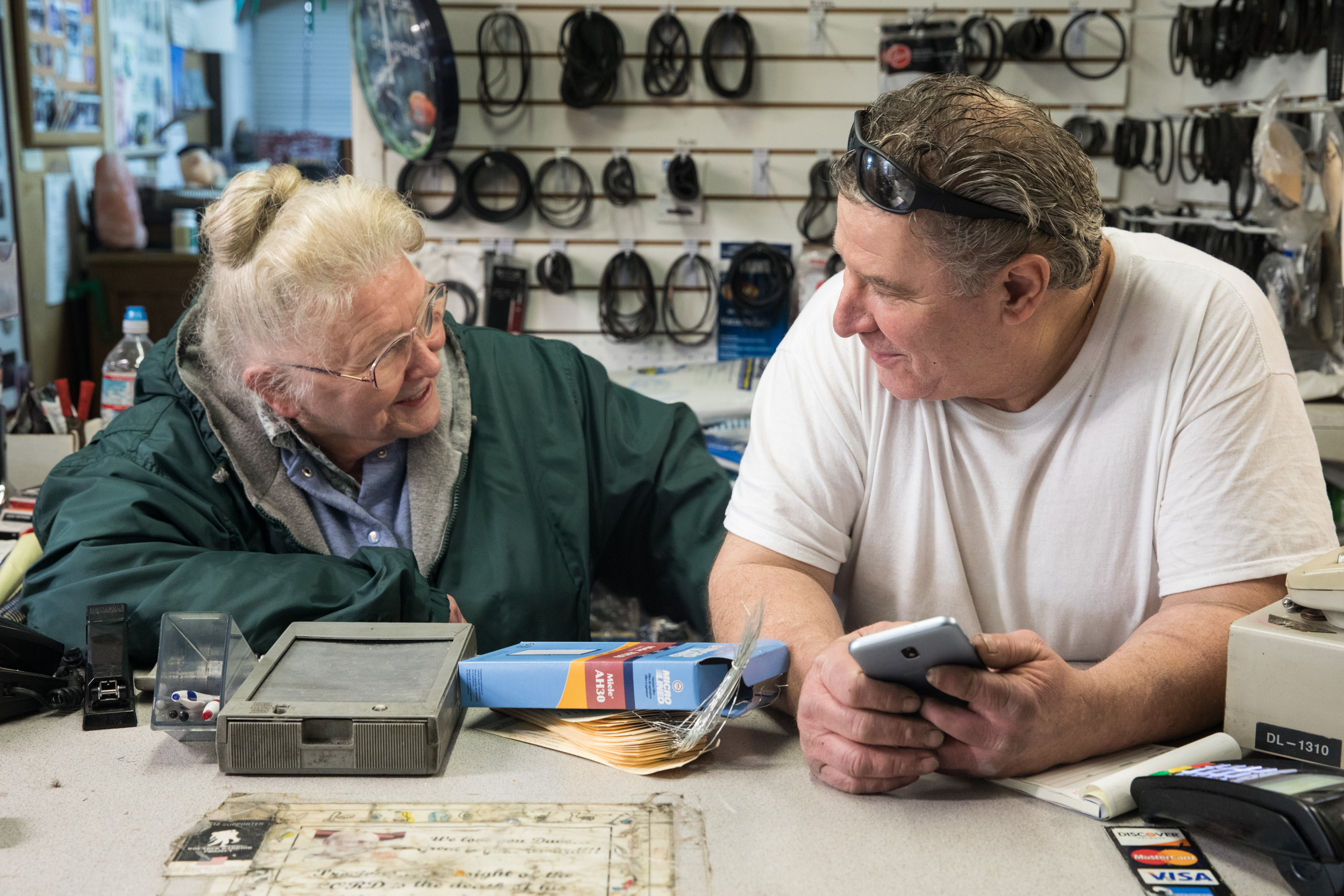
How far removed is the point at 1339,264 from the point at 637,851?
239 cm

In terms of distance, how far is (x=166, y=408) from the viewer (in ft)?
5.71

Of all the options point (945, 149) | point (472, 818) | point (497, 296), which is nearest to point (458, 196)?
point (497, 296)

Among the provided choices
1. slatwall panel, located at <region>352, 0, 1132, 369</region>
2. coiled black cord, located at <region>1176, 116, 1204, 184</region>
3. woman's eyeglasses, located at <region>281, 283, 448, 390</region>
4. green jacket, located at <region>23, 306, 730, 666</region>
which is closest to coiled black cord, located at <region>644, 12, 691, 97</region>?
slatwall panel, located at <region>352, 0, 1132, 369</region>

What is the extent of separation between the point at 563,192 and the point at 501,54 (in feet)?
1.62

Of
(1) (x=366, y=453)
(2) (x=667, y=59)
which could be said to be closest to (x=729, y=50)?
(2) (x=667, y=59)

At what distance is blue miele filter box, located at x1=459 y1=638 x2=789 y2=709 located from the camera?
1.21 meters

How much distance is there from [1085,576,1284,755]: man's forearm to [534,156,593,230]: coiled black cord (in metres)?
2.83

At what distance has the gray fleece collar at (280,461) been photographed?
175 centimetres

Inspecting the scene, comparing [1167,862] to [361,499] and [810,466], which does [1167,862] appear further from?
[361,499]

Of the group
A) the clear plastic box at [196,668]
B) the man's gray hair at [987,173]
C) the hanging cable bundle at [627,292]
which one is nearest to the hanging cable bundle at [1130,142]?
the hanging cable bundle at [627,292]

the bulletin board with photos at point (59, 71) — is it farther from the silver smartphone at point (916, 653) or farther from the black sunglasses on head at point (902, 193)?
the silver smartphone at point (916, 653)

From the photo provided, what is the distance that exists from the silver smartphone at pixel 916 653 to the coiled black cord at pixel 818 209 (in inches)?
112

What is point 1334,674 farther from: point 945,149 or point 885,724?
point 945,149

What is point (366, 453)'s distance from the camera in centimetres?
185
